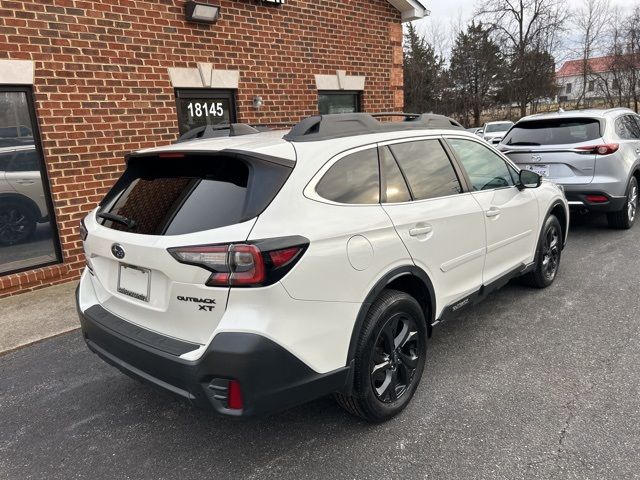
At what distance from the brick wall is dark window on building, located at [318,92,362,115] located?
482 millimetres

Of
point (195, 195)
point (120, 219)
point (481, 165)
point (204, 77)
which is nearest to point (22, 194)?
point (204, 77)

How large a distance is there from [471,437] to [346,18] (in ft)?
23.2

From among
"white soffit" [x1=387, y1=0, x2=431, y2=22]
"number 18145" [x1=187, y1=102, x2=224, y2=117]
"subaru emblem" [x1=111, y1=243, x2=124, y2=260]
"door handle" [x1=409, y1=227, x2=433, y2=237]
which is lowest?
"door handle" [x1=409, y1=227, x2=433, y2=237]

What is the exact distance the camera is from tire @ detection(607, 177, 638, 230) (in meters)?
6.80

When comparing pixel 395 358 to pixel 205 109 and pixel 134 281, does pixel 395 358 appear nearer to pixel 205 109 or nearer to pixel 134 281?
pixel 134 281

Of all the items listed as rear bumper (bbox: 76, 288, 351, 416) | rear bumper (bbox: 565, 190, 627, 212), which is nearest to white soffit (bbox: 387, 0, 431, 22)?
rear bumper (bbox: 565, 190, 627, 212)

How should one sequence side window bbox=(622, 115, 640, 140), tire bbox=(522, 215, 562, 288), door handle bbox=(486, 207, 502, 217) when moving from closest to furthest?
1. door handle bbox=(486, 207, 502, 217)
2. tire bbox=(522, 215, 562, 288)
3. side window bbox=(622, 115, 640, 140)

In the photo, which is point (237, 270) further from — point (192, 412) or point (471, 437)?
point (471, 437)

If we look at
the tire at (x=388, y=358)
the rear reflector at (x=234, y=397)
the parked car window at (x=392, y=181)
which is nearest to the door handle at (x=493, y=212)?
the parked car window at (x=392, y=181)

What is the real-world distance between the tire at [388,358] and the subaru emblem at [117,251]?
4.28ft

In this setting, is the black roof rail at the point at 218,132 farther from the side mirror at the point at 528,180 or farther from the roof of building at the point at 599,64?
the roof of building at the point at 599,64

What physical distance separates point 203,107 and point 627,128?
6199mm

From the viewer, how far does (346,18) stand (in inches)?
312

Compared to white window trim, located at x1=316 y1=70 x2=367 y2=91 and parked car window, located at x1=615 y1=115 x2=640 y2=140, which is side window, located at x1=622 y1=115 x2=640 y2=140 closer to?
parked car window, located at x1=615 y1=115 x2=640 y2=140
